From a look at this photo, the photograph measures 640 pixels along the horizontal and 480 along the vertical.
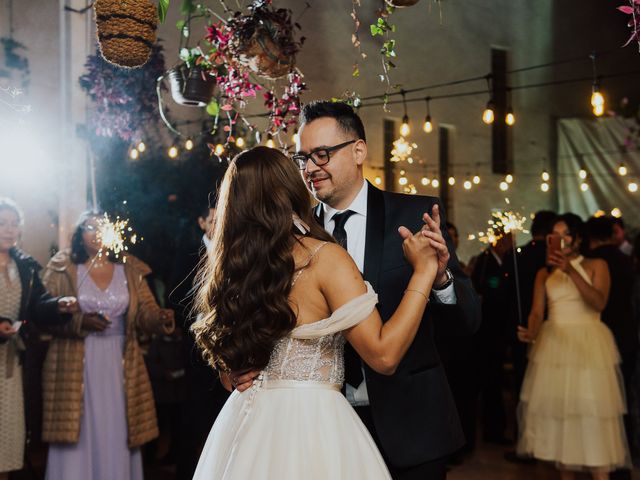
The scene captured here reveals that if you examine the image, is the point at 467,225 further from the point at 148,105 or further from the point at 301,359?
the point at 301,359

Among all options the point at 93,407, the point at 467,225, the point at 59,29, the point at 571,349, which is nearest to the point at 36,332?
the point at 93,407

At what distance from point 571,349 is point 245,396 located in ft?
Answer: 9.75

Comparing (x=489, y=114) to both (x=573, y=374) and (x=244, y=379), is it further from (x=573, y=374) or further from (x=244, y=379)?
(x=244, y=379)

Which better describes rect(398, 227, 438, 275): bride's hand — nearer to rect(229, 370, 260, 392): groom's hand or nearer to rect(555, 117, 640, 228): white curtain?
rect(229, 370, 260, 392): groom's hand

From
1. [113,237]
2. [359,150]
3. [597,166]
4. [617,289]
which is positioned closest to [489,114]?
[617,289]

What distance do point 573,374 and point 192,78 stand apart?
8.92 ft

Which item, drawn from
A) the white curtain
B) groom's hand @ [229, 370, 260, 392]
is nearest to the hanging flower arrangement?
groom's hand @ [229, 370, 260, 392]

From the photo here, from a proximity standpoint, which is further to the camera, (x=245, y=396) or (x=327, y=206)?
(x=327, y=206)

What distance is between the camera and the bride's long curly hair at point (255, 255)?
5.80ft

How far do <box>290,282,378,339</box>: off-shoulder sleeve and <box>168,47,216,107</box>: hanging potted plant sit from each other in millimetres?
1824

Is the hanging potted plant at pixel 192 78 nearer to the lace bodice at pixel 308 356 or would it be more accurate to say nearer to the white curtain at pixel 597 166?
the lace bodice at pixel 308 356

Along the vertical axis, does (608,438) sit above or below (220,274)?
below

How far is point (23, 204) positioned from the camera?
378 cm

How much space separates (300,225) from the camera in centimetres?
185
